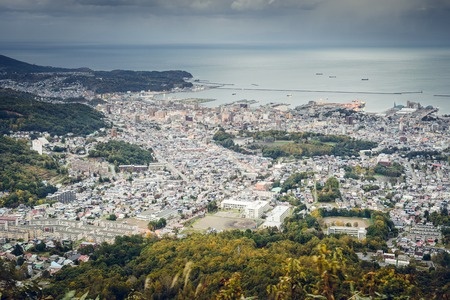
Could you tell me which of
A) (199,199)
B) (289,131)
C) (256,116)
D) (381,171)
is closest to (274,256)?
(199,199)

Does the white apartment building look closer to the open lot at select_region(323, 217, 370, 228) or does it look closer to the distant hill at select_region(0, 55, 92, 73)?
the open lot at select_region(323, 217, 370, 228)

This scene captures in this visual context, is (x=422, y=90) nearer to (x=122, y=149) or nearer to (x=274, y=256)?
(x=122, y=149)

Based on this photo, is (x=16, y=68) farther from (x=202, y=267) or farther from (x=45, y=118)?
(x=202, y=267)

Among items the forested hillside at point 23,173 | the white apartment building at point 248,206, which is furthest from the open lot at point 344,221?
the forested hillside at point 23,173

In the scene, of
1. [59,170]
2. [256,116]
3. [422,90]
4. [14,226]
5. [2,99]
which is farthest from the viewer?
[422,90]

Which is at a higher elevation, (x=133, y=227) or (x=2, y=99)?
(x=2, y=99)

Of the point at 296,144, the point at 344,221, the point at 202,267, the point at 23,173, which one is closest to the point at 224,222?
the point at 344,221
